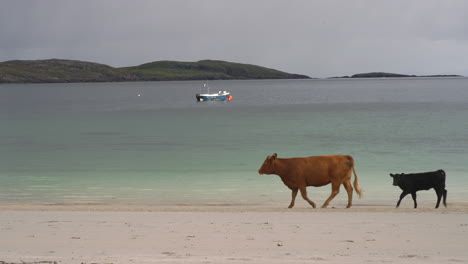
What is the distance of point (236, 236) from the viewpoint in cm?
1090

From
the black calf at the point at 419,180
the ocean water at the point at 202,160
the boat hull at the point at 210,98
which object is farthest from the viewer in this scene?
the boat hull at the point at 210,98

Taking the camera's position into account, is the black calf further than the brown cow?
No

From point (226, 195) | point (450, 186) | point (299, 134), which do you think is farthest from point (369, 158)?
point (299, 134)

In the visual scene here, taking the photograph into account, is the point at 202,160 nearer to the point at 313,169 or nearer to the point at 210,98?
the point at 313,169

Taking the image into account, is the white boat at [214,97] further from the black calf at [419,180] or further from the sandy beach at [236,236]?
the sandy beach at [236,236]

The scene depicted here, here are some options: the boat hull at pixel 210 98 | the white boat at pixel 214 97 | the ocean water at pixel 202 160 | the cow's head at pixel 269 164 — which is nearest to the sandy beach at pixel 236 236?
the cow's head at pixel 269 164

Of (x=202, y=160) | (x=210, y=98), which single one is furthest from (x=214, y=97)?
(x=202, y=160)

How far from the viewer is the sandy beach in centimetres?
923

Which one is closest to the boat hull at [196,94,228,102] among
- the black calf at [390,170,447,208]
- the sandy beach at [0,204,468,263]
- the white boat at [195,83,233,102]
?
the white boat at [195,83,233,102]

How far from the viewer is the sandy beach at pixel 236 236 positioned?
923 cm

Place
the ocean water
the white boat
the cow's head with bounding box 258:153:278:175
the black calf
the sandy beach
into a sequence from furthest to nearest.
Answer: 1. the white boat
2. the ocean water
3. the cow's head with bounding box 258:153:278:175
4. the black calf
5. the sandy beach

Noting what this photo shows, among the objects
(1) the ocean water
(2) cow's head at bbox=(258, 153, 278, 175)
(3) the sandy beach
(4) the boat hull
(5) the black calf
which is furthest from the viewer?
(4) the boat hull

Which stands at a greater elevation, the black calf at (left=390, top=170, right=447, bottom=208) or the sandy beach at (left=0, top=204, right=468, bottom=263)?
the black calf at (left=390, top=170, right=447, bottom=208)

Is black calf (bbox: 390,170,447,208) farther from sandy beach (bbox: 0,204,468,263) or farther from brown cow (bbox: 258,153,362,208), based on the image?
brown cow (bbox: 258,153,362,208)
